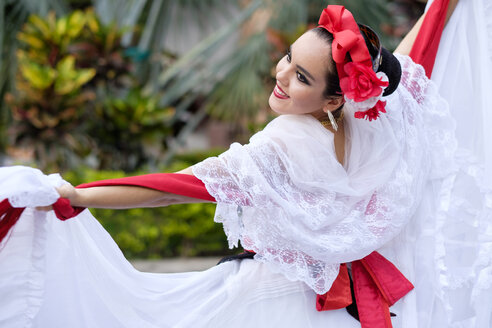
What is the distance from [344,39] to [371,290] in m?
0.80

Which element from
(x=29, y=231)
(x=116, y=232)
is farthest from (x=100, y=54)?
(x=29, y=231)

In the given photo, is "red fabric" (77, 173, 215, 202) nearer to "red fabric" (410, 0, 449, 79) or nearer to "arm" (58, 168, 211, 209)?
"arm" (58, 168, 211, 209)

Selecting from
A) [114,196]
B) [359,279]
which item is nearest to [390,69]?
[359,279]

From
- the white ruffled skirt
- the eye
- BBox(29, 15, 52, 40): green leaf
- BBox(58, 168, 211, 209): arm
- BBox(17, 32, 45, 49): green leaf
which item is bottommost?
BBox(17, 32, 45, 49): green leaf

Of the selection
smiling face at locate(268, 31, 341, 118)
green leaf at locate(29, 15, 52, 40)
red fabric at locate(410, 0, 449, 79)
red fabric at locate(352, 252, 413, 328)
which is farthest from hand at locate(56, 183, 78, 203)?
green leaf at locate(29, 15, 52, 40)

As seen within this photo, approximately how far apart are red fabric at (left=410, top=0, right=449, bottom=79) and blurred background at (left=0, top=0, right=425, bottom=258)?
3.03 metres

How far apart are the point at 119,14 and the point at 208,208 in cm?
266

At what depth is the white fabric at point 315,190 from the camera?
1.68 metres

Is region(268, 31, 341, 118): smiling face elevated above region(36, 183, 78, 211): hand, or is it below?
above

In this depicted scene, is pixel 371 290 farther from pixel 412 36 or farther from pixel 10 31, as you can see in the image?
pixel 10 31

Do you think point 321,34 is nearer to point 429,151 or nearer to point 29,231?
point 429,151

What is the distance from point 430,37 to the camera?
2.19 m

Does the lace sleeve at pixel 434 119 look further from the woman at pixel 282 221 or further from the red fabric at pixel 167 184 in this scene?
the red fabric at pixel 167 184

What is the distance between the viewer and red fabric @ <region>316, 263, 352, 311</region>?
1.82m
